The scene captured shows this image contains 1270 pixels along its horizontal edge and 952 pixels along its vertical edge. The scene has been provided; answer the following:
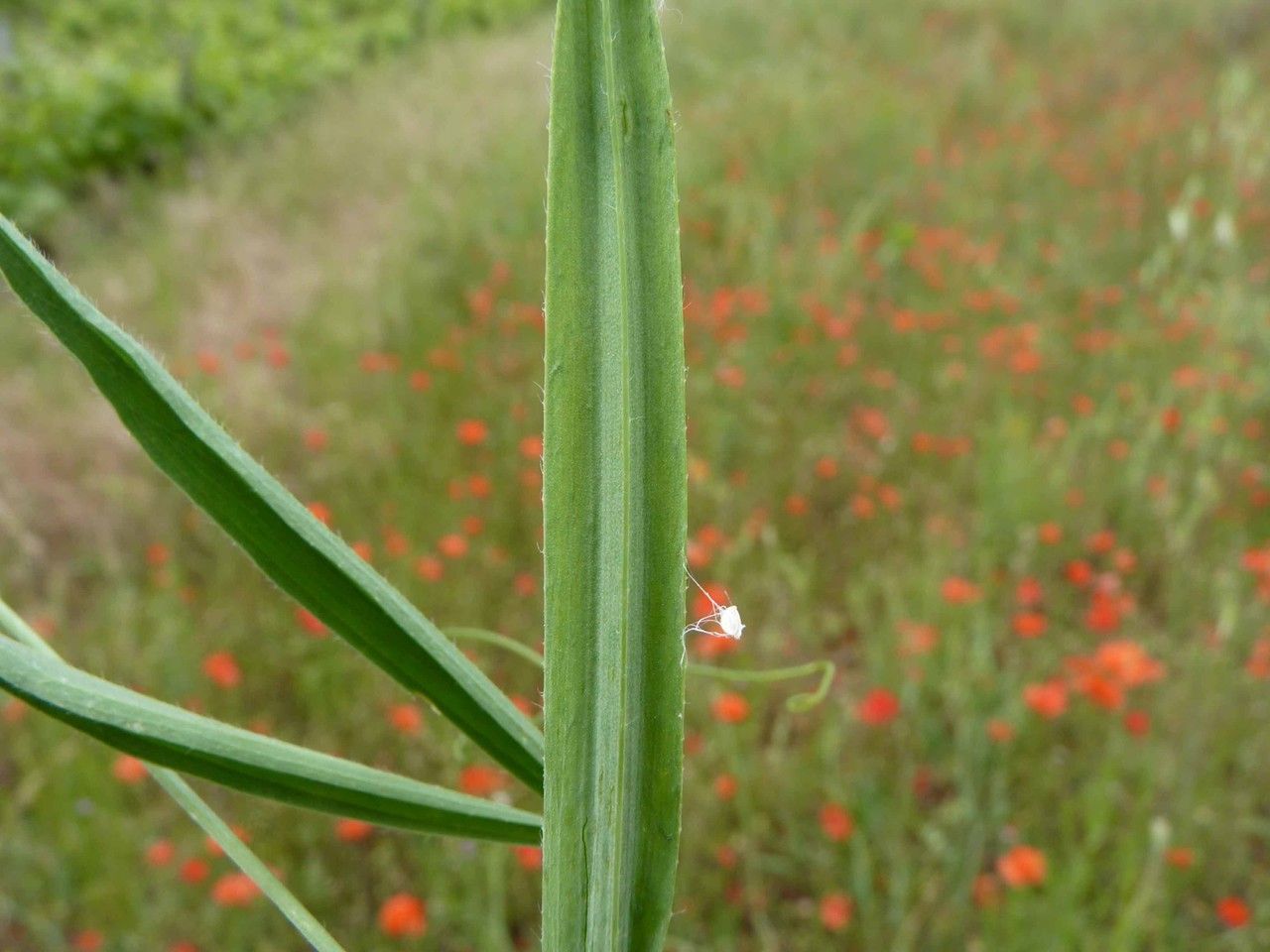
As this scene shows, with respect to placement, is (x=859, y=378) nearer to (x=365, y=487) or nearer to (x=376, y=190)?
(x=365, y=487)

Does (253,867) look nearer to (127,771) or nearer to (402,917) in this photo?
(402,917)

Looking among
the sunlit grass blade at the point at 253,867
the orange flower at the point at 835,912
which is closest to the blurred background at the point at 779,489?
the orange flower at the point at 835,912

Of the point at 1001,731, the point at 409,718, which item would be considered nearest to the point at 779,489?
the point at 1001,731

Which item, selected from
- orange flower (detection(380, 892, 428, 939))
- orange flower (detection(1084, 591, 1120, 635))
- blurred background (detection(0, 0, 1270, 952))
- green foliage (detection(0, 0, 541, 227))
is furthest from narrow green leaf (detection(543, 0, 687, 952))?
green foliage (detection(0, 0, 541, 227))

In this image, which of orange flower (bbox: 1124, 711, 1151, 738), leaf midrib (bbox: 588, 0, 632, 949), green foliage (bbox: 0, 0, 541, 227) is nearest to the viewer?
leaf midrib (bbox: 588, 0, 632, 949)

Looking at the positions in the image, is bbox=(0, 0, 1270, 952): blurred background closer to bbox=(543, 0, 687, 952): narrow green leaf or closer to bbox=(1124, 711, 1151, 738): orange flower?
bbox=(1124, 711, 1151, 738): orange flower

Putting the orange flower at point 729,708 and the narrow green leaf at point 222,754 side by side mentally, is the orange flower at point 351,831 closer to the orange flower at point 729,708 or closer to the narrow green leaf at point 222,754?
the orange flower at point 729,708
